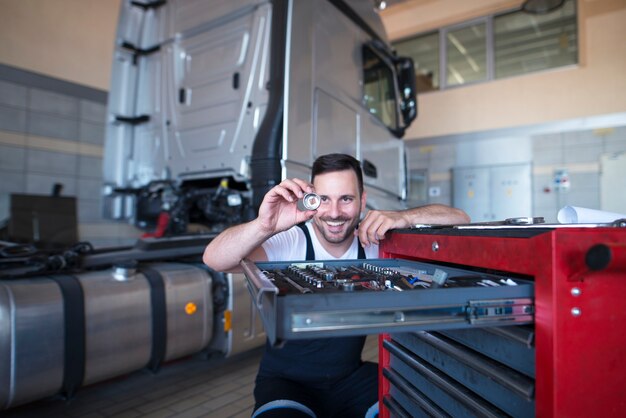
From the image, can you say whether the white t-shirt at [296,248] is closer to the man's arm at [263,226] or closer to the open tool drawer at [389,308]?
the man's arm at [263,226]

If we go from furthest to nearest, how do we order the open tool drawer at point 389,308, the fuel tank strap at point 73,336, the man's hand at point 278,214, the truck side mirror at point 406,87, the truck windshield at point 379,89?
the truck side mirror at point 406,87
the truck windshield at point 379,89
the fuel tank strap at point 73,336
the man's hand at point 278,214
the open tool drawer at point 389,308

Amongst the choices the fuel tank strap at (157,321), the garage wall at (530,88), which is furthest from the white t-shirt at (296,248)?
the garage wall at (530,88)

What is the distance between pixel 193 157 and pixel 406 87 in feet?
6.37

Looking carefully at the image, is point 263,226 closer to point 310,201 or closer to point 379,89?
point 310,201

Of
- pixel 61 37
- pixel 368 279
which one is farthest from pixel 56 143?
pixel 368 279

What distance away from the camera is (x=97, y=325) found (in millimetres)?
1803

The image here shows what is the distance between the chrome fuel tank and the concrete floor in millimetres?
207

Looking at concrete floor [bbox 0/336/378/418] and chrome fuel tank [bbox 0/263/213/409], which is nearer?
chrome fuel tank [bbox 0/263/213/409]

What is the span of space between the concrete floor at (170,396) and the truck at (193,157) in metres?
0.20

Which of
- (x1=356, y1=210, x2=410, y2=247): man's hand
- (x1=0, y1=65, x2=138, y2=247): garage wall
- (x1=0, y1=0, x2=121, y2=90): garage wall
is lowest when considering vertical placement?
(x1=356, y1=210, x2=410, y2=247): man's hand

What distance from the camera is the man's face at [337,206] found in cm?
156

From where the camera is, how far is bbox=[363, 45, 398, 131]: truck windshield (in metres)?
3.20

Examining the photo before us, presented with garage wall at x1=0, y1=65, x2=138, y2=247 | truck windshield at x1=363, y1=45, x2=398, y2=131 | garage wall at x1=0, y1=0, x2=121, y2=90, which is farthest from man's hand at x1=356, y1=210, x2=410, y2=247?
garage wall at x1=0, y1=0, x2=121, y2=90

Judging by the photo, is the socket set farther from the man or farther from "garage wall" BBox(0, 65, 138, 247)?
"garage wall" BBox(0, 65, 138, 247)
